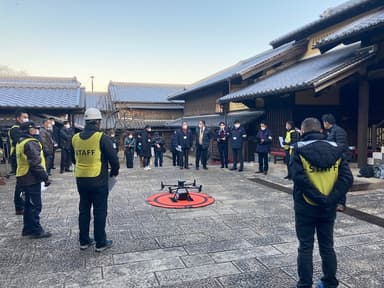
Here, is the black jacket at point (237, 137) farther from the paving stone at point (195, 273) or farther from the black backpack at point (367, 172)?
the paving stone at point (195, 273)

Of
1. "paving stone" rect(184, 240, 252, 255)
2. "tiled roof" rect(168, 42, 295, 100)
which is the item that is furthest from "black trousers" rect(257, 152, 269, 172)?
"paving stone" rect(184, 240, 252, 255)

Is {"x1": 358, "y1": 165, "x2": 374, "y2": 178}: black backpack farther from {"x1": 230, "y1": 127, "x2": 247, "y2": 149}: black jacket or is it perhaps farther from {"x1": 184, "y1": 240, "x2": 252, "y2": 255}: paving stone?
{"x1": 184, "y1": 240, "x2": 252, "y2": 255}: paving stone

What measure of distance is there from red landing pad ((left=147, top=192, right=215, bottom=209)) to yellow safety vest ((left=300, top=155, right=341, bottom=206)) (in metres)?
3.72

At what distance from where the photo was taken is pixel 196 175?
1071 cm

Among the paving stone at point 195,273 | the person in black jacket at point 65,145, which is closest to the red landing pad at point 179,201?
the paving stone at point 195,273

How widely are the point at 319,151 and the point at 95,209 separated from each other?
2.89 metres

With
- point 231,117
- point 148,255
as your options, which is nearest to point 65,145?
point 231,117

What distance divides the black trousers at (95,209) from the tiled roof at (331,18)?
10658 millimetres

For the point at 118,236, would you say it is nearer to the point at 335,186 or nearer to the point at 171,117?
the point at 335,186

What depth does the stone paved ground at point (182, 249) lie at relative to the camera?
11.7 ft

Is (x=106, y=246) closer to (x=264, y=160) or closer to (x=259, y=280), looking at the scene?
(x=259, y=280)

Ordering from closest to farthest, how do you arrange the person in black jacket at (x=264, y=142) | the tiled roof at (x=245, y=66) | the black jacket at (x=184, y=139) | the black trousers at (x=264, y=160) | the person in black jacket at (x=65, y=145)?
the person in black jacket at (x=264, y=142)
the black trousers at (x=264, y=160)
the person in black jacket at (x=65, y=145)
the black jacket at (x=184, y=139)
the tiled roof at (x=245, y=66)

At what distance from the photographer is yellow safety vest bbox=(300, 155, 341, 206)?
3129mm

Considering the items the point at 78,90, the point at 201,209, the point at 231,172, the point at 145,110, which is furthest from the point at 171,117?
the point at 201,209
